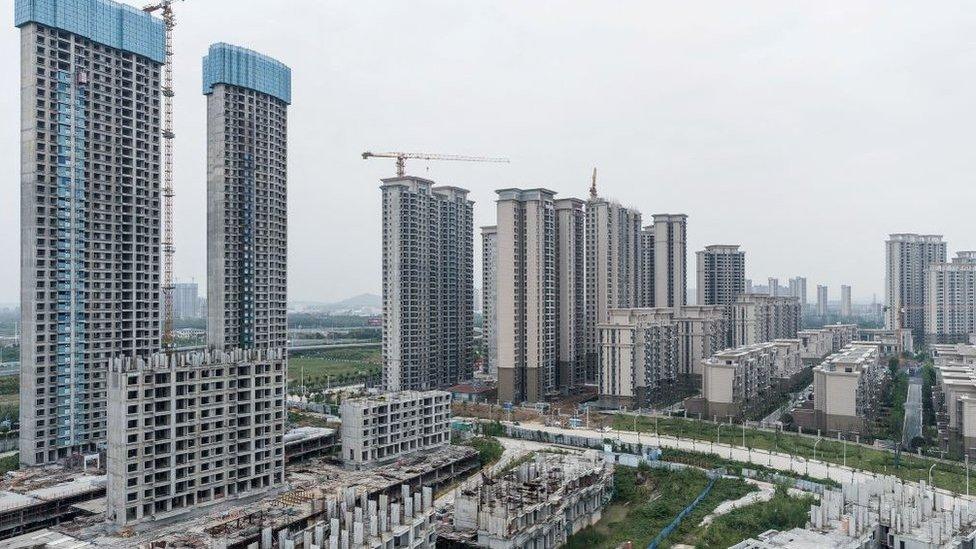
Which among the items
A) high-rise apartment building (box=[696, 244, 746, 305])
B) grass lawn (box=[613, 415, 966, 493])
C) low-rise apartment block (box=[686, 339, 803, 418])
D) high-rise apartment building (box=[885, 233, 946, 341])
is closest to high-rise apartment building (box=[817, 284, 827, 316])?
high-rise apartment building (box=[885, 233, 946, 341])

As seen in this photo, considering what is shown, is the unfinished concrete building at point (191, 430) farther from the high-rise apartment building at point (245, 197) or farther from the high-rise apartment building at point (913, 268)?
the high-rise apartment building at point (913, 268)

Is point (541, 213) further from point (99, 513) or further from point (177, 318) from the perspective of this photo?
point (177, 318)

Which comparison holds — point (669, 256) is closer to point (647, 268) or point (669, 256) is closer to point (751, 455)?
point (647, 268)

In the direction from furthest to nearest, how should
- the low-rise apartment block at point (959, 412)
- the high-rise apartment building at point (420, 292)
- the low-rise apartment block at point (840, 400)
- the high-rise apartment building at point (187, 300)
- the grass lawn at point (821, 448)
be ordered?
the high-rise apartment building at point (187, 300) < the high-rise apartment building at point (420, 292) < the low-rise apartment block at point (840, 400) < the low-rise apartment block at point (959, 412) < the grass lawn at point (821, 448)

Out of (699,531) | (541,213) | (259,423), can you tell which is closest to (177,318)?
(541,213)

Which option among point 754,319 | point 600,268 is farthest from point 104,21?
point 754,319

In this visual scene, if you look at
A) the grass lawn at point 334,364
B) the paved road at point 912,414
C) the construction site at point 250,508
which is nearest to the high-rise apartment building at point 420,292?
the grass lawn at point 334,364
